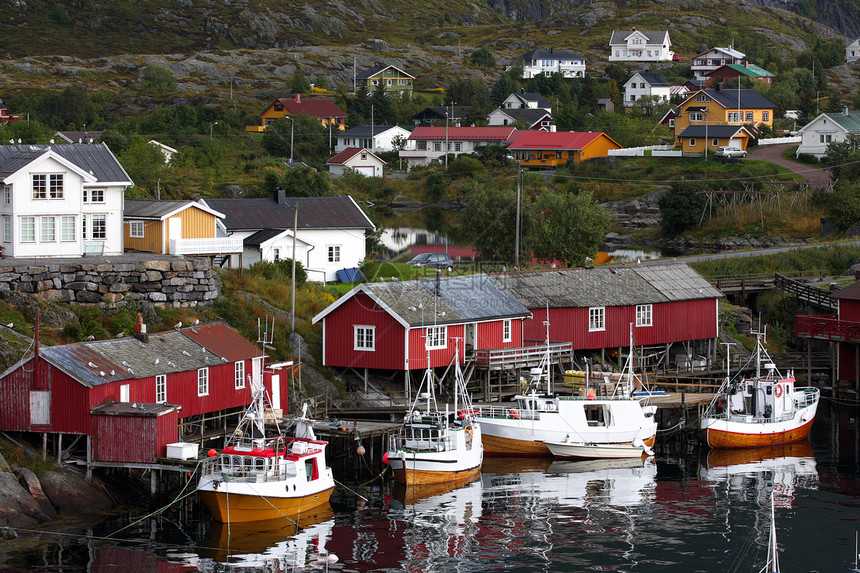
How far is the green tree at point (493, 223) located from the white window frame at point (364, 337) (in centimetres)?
2433

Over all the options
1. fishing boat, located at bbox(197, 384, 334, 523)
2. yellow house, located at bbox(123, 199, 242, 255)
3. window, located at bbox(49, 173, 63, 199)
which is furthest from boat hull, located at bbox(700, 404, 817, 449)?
window, located at bbox(49, 173, 63, 199)

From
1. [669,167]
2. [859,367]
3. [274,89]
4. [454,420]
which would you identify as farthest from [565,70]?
[454,420]

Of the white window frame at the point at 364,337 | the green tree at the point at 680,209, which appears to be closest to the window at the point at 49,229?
the white window frame at the point at 364,337

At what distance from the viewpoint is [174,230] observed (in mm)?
57750

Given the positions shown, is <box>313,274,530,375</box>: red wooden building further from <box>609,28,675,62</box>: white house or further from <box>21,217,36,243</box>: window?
<box>609,28,675,62</box>: white house

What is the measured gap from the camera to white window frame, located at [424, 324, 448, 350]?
5091 cm

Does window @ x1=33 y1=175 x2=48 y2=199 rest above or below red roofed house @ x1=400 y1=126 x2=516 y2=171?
below

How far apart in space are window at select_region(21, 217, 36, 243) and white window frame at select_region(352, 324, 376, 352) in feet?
46.3

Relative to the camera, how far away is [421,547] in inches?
1415

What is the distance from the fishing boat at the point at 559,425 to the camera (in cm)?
4744

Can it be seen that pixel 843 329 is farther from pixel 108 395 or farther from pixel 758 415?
pixel 108 395

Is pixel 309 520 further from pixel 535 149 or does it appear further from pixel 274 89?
pixel 274 89

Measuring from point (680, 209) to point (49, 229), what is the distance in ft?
203

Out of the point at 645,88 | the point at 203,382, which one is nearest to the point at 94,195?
the point at 203,382
